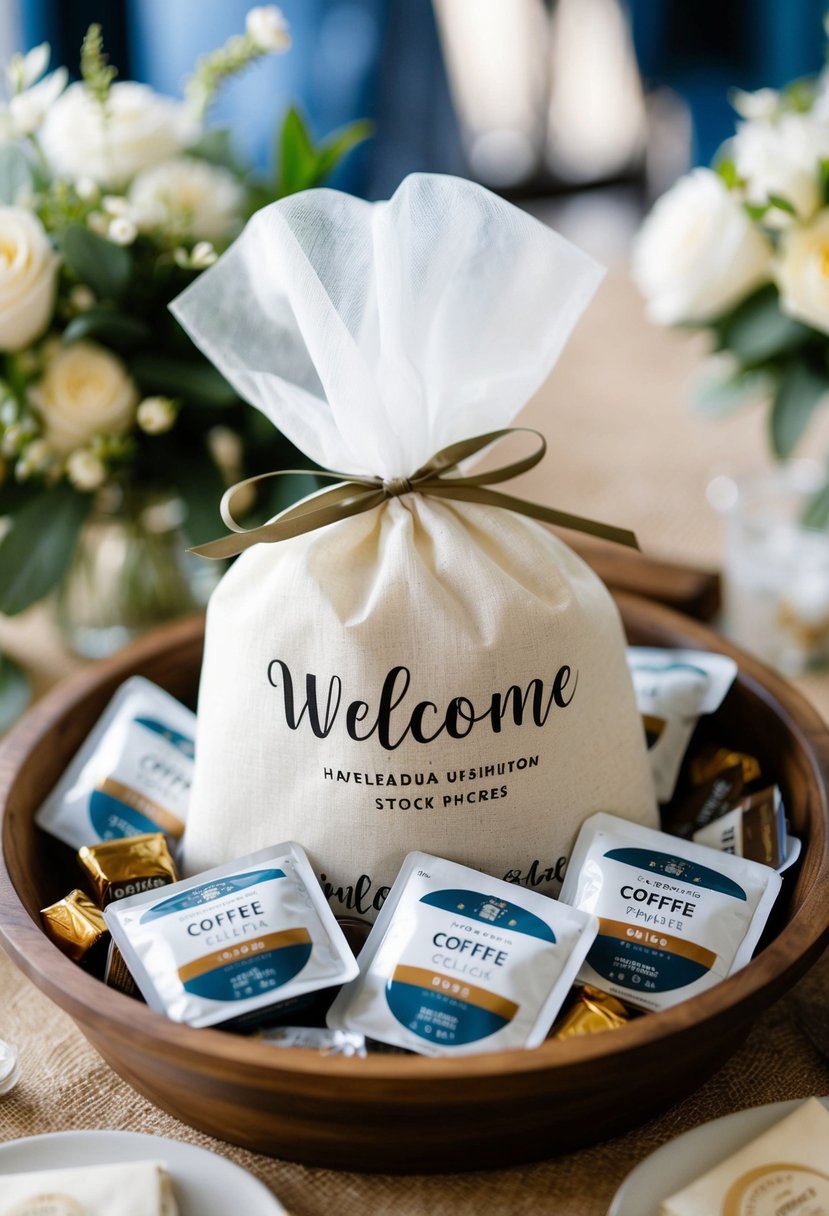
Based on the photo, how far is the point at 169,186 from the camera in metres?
1.05

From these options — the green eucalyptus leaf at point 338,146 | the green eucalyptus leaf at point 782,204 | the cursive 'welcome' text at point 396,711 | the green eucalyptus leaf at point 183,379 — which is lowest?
the cursive 'welcome' text at point 396,711

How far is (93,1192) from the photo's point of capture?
529mm

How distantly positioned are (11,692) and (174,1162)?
21.6 inches

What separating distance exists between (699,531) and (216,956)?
79 cm

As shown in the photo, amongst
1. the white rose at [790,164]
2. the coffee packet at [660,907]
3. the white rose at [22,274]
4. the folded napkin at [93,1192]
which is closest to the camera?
the folded napkin at [93,1192]

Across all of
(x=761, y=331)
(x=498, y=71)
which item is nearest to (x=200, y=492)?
(x=761, y=331)

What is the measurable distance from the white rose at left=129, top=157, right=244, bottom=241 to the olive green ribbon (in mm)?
400

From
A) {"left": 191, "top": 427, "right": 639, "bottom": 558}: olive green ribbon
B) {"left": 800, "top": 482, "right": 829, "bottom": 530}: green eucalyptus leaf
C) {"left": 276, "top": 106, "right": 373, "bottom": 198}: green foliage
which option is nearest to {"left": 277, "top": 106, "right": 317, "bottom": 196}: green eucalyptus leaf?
{"left": 276, "top": 106, "right": 373, "bottom": 198}: green foliage

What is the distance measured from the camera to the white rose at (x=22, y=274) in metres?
0.92

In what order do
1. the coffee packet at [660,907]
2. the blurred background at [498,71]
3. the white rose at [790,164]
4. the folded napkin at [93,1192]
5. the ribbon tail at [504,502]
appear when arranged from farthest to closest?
the blurred background at [498,71] → the white rose at [790,164] → the ribbon tail at [504,502] → the coffee packet at [660,907] → the folded napkin at [93,1192]

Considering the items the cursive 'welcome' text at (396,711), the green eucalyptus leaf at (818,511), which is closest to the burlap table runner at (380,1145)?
the green eucalyptus leaf at (818,511)

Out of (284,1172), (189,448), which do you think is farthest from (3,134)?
(284,1172)

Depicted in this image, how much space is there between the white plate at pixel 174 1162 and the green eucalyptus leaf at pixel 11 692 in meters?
0.47

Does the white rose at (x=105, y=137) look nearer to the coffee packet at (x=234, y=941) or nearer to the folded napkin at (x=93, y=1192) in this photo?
the coffee packet at (x=234, y=941)
